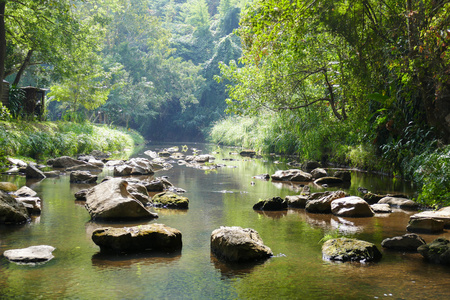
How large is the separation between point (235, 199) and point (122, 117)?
117ft

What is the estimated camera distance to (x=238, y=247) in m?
4.65

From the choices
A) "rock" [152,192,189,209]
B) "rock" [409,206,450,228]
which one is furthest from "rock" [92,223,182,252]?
"rock" [409,206,450,228]

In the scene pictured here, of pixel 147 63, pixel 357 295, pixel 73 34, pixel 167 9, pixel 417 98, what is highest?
pixel 167 9

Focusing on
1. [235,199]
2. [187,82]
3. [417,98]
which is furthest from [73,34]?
[187,82]

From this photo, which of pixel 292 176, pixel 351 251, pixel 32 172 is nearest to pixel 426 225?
pixel 351 251

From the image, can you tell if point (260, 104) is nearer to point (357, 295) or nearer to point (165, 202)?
point (165, 202)

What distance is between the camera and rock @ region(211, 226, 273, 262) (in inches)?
183

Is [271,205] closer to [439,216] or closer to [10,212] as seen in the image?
[439,216]

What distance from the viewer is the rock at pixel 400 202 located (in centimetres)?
793

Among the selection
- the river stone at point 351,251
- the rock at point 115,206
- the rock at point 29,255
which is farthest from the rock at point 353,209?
the rock at point 29,255

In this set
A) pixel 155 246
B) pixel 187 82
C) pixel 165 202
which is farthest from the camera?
pixel 187 82

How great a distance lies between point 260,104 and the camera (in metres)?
16.8

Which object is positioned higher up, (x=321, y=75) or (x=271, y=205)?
(x=321, y=75)

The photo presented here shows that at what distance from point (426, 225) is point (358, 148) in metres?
8.80
